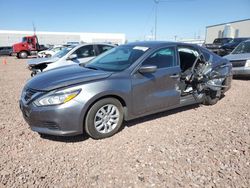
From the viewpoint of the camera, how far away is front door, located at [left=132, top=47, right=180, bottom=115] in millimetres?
3633

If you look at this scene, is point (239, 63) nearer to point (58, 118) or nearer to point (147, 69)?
point (147, 69)

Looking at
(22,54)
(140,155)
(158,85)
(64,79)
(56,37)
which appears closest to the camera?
(140,155)

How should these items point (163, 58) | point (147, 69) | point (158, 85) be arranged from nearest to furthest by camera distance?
point (147, 69)
point (158, 85)
point (163, 58)

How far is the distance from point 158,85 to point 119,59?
0.92 m

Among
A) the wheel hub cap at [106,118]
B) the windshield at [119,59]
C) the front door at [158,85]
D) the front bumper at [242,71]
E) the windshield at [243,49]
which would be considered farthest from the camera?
the windshield at [243,49]

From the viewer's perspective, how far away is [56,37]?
5138 centimetres

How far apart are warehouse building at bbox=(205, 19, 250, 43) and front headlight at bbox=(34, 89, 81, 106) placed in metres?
37.9

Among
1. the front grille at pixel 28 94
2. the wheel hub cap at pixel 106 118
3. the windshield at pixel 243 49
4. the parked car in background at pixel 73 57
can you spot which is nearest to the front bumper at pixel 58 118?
the front grille at pixel 28 94

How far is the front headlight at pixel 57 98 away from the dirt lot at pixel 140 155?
707mm

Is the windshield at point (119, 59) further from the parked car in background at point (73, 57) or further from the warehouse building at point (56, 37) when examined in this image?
the warehouse building at point (56, 37)

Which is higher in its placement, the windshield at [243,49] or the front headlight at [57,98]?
the windshield at [243,49]

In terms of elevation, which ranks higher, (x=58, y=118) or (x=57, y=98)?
(x=57, y=98)

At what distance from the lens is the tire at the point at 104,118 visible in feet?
10.6

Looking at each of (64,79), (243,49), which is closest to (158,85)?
(64,79)
